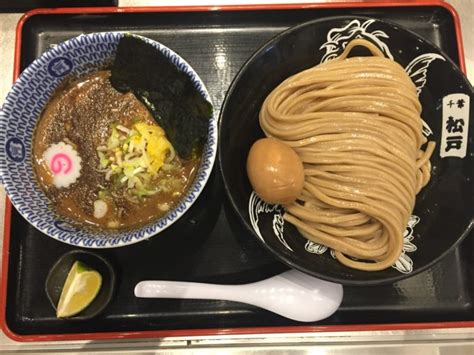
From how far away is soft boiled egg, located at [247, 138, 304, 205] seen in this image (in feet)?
4.31

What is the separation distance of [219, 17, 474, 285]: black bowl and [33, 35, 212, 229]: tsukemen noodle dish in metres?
0.19

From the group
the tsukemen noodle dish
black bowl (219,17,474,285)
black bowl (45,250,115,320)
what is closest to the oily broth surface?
the tsukemen noodle dish

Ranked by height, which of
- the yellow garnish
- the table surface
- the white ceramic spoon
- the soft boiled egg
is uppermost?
the yellow garnish

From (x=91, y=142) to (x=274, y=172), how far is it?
28.9 inches

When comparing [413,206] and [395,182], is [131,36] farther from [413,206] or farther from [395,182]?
[413,206]

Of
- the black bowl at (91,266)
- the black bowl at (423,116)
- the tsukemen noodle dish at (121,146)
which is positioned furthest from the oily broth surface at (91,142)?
the black bowl at (423,116)

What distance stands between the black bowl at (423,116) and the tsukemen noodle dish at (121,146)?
0.62 ft

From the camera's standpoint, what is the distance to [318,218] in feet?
4.68

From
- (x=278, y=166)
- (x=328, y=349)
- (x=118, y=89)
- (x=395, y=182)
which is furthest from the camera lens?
(x=328, y=349)

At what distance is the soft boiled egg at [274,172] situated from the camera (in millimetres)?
1314

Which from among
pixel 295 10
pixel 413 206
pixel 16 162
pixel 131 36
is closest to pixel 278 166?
pixel 413 206

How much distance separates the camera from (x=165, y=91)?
4.98ft

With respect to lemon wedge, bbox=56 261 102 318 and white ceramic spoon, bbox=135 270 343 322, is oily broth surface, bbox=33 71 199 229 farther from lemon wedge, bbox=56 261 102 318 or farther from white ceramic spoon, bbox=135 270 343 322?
white ceramic spoon, bbox=135 270 343 322

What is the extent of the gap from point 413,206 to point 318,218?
1.18 feet
